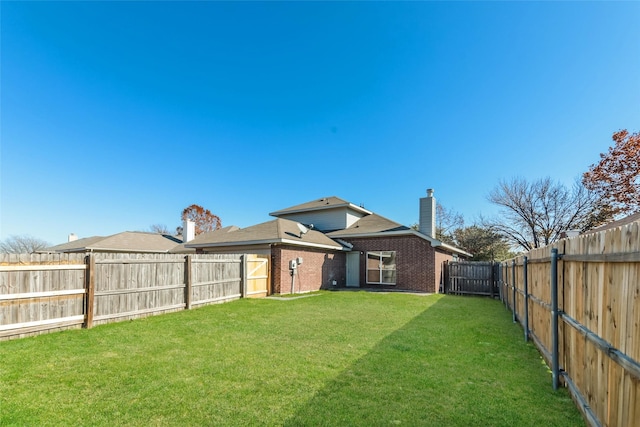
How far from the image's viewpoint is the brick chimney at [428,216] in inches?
598

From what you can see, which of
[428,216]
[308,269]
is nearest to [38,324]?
[308,269]

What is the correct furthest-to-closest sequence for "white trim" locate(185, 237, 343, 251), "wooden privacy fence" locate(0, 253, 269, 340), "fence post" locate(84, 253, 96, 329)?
"white trim" locate(185, 237, 343, 251) → "fence post" locate(84, 253, 96, 329) → "wooden privacy fence" locate(0, 253, 269, 340)

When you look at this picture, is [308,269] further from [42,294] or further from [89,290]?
[42,294]

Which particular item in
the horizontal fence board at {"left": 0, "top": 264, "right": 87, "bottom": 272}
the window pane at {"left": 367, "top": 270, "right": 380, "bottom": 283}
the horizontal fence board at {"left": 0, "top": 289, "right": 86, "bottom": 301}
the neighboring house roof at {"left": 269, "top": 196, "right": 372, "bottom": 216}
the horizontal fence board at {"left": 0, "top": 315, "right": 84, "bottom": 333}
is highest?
the neighboring house roof at {"left": 269, "top": 196, "right": 372, "bottom": 216}

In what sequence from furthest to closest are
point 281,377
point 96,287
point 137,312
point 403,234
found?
point 403,234 → point 137,312 → point 96,287 → point 281,377

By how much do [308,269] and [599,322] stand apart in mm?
12737

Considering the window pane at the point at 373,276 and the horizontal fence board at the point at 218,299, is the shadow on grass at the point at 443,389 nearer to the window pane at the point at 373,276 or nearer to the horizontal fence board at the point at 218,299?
the horizontal fence board at the point at 218,299

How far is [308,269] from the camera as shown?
581 inches

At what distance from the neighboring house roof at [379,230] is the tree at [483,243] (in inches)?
392

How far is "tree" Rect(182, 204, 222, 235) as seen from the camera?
42.2 metres

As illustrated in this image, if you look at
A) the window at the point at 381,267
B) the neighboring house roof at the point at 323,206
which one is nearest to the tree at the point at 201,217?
the neighboring house roof at the point at 323,206

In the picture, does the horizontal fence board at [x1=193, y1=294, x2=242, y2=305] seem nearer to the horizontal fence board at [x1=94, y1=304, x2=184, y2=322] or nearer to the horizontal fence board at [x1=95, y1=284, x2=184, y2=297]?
the horizontal fence board at [x1=94, y1=304, x2=184, y2=322]

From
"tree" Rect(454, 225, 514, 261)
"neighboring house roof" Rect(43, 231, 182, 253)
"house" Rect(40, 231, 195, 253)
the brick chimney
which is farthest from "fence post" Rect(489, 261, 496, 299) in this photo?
"neighboring house roof" Rect(43, 231, 182, 253)

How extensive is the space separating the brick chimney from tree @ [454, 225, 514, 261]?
13244mm
